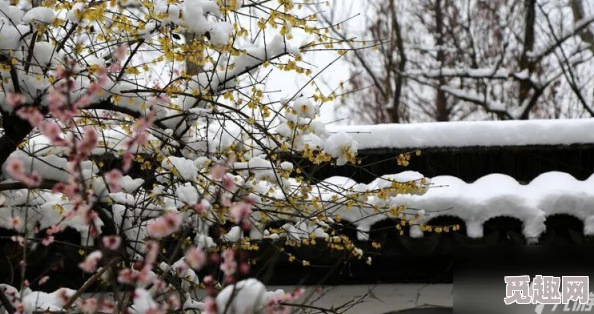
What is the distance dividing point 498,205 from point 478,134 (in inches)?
33.7

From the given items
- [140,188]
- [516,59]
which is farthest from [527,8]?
[140,188]

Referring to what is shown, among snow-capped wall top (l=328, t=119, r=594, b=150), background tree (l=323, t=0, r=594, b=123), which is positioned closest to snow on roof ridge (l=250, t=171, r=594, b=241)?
snow-capped wall top (l=328, t=119, r=594, b=150)

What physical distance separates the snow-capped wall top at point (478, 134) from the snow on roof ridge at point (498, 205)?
16.4 inches

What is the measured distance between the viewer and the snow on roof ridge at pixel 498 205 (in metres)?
3.91

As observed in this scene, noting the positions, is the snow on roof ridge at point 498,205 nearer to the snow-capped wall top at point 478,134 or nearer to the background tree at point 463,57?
the snow-capped wall top at point 478,134

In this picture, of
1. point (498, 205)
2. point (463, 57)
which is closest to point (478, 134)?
point (498, 205)

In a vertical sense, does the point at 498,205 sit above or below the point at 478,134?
below

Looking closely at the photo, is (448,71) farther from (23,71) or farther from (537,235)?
(23,71)

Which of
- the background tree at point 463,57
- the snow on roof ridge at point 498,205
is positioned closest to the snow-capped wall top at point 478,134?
the snow on roof ridge at point 498,205

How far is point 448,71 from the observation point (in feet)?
43.4

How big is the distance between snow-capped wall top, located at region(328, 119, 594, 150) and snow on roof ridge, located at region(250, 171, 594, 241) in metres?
0.42

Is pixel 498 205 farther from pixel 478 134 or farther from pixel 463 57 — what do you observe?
pixel 463 57

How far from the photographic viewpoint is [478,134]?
474cm

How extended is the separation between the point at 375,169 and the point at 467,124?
724mm
